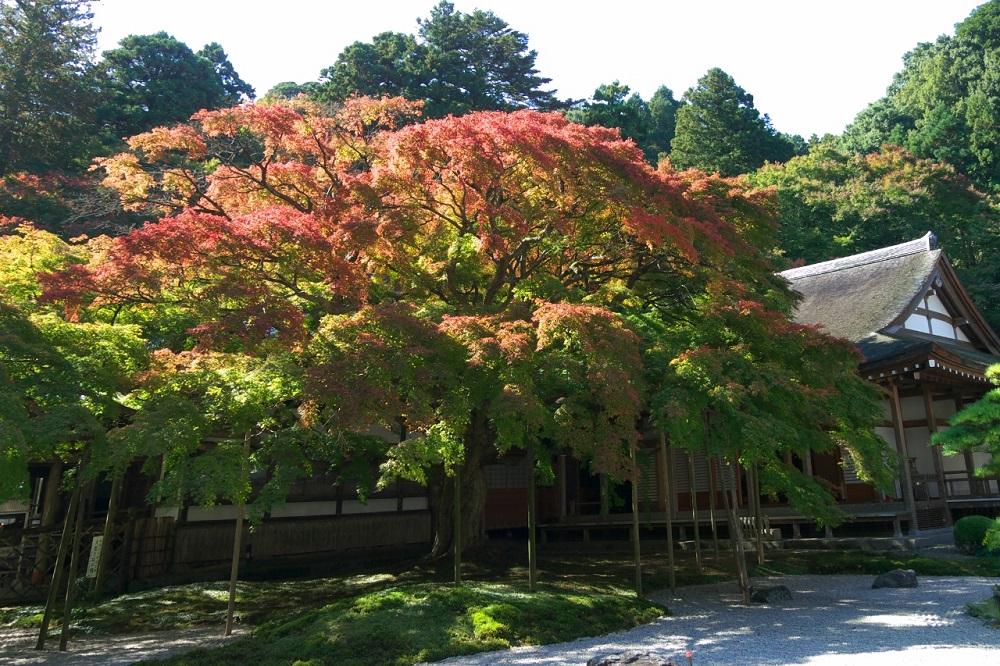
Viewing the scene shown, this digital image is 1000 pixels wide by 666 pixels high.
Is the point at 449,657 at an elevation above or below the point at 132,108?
below

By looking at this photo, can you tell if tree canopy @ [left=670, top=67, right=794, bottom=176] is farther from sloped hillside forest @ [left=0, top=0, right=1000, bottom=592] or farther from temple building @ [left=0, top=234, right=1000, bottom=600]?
sloped hillside forest @ [left=0, top=0, right=1000, bottom=592]

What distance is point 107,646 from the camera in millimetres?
8688

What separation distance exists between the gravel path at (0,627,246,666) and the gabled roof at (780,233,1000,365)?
46.4 feet

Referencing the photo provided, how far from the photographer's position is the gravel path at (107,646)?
7926 millimetres

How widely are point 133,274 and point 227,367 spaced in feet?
5.79

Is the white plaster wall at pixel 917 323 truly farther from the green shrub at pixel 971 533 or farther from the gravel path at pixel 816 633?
the gravel path at pixel 816 633

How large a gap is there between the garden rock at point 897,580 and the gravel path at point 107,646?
917cm

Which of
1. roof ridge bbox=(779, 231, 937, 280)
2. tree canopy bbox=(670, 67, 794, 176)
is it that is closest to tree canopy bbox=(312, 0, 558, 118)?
tree canopy bbox=(670, 67, 794, 176)

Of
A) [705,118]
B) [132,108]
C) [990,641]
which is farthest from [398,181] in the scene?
[705,118]

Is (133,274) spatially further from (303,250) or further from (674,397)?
(674,397)

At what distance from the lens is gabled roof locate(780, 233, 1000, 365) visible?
1750cm

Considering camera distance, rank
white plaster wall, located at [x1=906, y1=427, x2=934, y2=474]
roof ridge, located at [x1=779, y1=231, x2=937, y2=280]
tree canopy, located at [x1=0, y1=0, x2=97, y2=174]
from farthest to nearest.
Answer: tree canopy, located at [x1=0, y1=0, x2=97, y2=174] → roof ridge, located at [x1=779, y1=231, x2=937, y2=280] → white plaster wall, located at [x1=906, y1=427, x2=934, y2=474]

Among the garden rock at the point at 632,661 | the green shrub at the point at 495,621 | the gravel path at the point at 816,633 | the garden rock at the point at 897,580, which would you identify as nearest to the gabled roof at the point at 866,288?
the garden rock at the point at 897,580

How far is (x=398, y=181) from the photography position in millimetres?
11125
